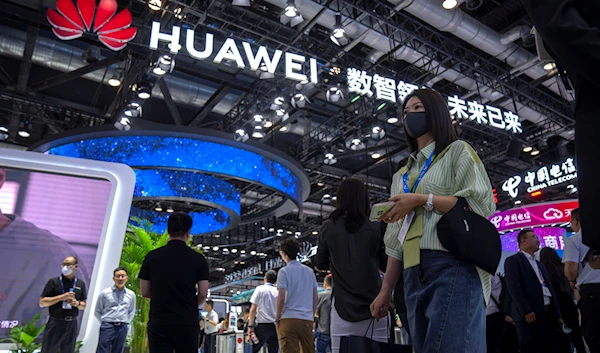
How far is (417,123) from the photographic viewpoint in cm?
166

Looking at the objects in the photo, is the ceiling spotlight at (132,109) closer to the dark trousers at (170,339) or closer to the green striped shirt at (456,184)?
the dark trousers at (170,339)

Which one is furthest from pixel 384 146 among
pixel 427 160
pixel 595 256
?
pixel 427 160

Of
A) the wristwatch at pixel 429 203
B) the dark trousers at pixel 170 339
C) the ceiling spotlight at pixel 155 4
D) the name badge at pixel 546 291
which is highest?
the ceiling spotlight at pixel 155 4

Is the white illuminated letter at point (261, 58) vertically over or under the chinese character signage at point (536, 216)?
over

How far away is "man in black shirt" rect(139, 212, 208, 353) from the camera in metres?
2.88

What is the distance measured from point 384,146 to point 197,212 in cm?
542

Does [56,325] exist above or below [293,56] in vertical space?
below

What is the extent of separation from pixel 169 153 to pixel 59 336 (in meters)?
4.77

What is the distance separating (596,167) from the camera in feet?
2.72

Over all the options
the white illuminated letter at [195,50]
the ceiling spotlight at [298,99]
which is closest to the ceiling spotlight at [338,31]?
the ceiling spotlight at [298,99]

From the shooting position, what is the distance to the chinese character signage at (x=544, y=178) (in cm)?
1022

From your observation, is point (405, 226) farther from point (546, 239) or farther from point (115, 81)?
point (546, 239)

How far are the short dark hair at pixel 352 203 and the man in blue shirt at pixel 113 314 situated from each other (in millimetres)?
4285

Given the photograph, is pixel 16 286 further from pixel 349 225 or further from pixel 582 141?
pixel 582 141
